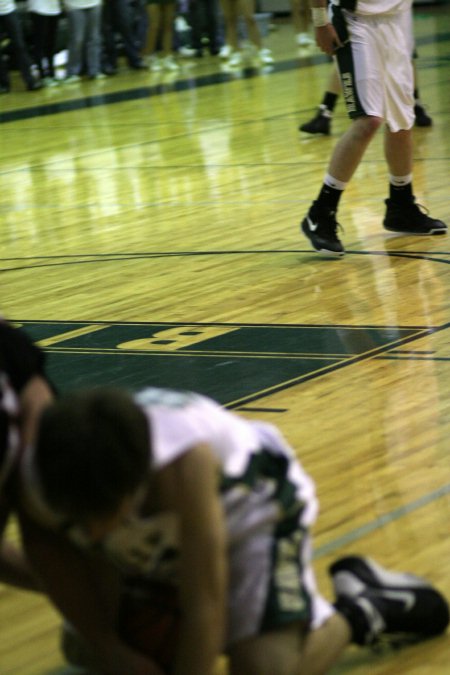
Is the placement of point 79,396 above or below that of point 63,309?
above

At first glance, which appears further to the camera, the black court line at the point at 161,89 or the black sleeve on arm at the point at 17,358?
the black court line at the point at 161,89

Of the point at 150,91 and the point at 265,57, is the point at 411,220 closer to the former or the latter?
the point at 150,91

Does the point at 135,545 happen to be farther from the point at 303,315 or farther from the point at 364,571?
the point at 303,315

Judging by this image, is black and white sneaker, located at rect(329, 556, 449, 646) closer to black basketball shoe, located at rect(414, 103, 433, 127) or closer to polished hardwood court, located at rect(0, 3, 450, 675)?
polished hardwood court, located at rect(0, 3, 450, 675)

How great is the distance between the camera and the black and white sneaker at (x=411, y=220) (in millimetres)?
5047

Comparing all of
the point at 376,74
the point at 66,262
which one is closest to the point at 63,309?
the point at 66,262

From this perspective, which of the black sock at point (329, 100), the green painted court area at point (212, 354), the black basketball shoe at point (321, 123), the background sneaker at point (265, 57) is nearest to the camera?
the green painted court area at point (212, 354)

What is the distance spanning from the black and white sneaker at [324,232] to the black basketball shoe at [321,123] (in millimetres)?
3253

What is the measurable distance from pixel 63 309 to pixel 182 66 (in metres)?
10.7

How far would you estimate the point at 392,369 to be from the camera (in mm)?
3471

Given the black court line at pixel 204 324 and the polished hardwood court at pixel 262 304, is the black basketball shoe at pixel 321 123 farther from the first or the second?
the black court line at pixel 204 324

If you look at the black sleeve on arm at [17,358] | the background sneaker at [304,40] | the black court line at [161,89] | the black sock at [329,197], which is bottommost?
the background sneaker at [304,40]

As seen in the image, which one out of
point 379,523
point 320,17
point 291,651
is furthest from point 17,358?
point 320,17

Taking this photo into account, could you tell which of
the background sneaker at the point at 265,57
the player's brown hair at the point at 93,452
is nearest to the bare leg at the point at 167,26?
the background sneaker at the point at 265,57
